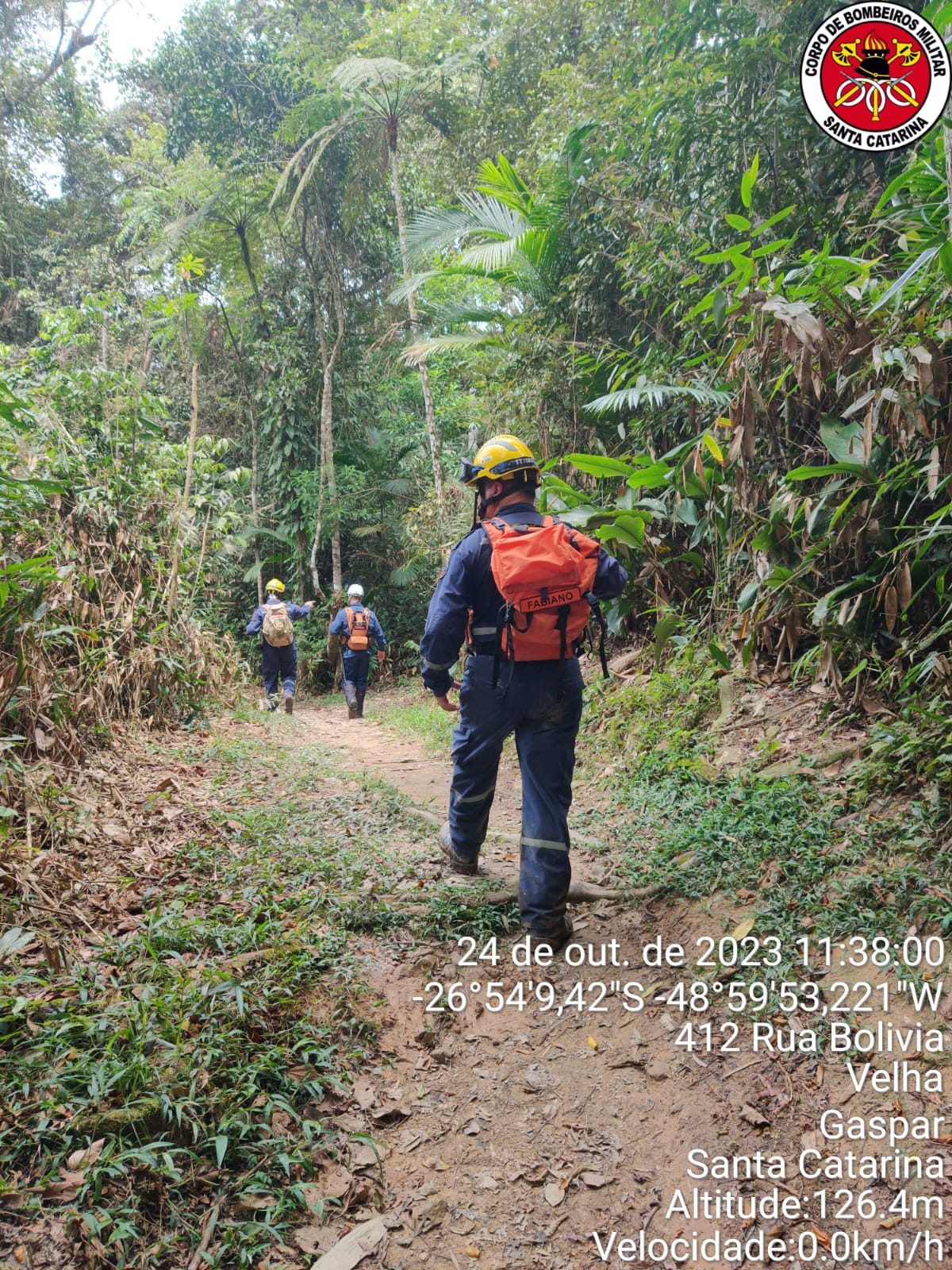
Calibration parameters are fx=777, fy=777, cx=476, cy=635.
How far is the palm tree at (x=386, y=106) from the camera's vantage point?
40.3 ft

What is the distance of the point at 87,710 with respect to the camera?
5.82 meters

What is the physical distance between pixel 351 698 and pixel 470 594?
859cm

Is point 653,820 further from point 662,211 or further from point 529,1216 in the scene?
point 662,211

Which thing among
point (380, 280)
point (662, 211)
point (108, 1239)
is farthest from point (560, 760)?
point (380, 280)

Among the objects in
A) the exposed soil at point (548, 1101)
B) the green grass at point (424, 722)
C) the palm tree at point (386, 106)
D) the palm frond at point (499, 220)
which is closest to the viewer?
the exposed soil at point (548, 1101)

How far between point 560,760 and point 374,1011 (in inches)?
55.5

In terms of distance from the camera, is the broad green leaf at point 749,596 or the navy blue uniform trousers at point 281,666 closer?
the broad green leaf at point 749,596

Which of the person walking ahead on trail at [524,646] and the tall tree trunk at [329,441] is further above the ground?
the tall tree trunk at [329,441]

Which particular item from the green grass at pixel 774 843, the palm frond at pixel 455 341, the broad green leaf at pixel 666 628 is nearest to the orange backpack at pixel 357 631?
the palm frond at pixel 455 341

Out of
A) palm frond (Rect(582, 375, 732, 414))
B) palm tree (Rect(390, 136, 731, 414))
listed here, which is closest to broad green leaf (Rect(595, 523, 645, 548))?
palm frond (Rect(582, 375, 732, 414))

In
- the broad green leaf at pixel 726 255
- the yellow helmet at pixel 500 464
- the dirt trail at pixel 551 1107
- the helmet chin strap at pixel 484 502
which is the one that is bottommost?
the dirt trail at pixel 551 1107

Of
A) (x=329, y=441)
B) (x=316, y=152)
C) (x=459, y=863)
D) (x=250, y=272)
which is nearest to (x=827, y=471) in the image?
(x=459, y=863)

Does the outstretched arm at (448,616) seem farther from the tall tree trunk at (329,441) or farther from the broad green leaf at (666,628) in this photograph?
the tall tree trunk at (329,441)

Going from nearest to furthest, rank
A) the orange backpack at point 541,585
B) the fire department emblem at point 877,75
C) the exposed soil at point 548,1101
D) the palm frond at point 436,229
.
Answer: the exposed soil at point 548,1101
the orange backpack at point 541,585
the fire department emblem at point 877,75
the palm frond at point 436,229
